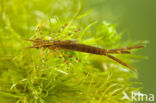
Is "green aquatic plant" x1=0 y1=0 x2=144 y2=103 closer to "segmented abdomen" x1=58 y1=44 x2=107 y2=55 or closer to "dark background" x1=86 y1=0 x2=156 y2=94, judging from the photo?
"segmented abdomen" x1=58 y1=44 x2=107 y2=55

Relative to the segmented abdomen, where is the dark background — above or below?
above

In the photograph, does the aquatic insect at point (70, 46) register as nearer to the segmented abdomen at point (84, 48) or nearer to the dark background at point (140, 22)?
the segmented abdomen at point (84, 48)

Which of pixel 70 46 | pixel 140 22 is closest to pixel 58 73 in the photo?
pixel 70 46

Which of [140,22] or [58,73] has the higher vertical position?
[140,22]

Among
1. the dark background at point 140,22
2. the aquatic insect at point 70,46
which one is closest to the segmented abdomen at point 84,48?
the aquatic insect at point 70,46

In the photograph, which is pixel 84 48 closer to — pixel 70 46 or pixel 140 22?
pixel 70 46

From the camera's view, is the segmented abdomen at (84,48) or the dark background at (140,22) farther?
the dark background at (140,22)

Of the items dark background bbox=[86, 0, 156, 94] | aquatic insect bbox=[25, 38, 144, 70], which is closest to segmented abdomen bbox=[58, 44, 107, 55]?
aquatic insect bbox=[25, 38, 144, 70]

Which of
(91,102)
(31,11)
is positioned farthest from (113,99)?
(31,11)

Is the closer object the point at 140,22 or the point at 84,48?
the point at 84,48

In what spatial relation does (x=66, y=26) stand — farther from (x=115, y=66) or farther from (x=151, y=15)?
(x=151, y=15)

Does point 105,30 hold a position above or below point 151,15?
below
